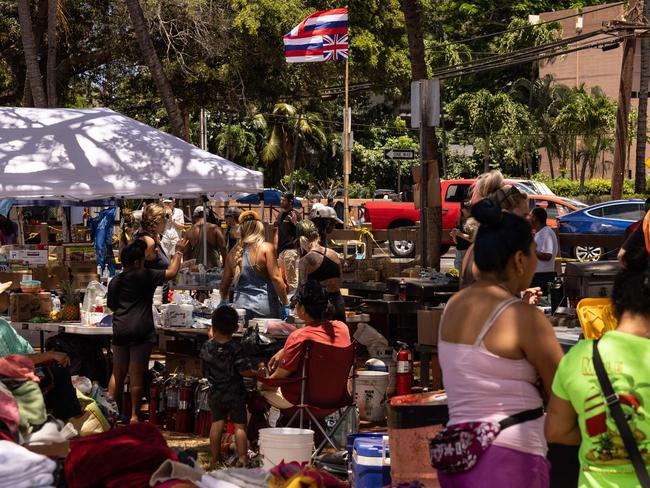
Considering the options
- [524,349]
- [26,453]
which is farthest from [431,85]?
[524,349]

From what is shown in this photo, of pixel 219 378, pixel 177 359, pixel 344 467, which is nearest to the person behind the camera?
pixel 344 467

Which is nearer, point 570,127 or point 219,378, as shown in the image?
point 219,378

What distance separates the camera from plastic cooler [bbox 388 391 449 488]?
220 inches

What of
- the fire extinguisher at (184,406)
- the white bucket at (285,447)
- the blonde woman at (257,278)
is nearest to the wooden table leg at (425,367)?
the blonde woman at (257,278)

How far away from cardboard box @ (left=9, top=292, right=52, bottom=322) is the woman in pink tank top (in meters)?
7.50

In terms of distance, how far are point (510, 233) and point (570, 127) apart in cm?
4926

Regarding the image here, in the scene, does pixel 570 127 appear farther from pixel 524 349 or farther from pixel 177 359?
pixel 524 349

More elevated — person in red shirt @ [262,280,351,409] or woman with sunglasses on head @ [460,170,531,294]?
woman with sunglasses on head @ [460,170,531,294]

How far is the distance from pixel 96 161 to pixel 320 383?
13.5 feet

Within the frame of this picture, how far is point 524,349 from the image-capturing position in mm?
3742

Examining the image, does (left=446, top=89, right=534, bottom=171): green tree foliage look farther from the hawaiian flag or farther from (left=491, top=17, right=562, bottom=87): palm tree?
the hawaiian flag

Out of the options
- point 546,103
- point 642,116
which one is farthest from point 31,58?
point 546,103

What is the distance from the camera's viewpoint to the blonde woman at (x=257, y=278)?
9828 mm

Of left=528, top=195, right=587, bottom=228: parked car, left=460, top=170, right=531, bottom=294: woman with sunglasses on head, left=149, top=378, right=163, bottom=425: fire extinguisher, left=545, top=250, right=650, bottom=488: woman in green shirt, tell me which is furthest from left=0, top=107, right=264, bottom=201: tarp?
left=528, top=195, right=587, bottom=228: parked car
